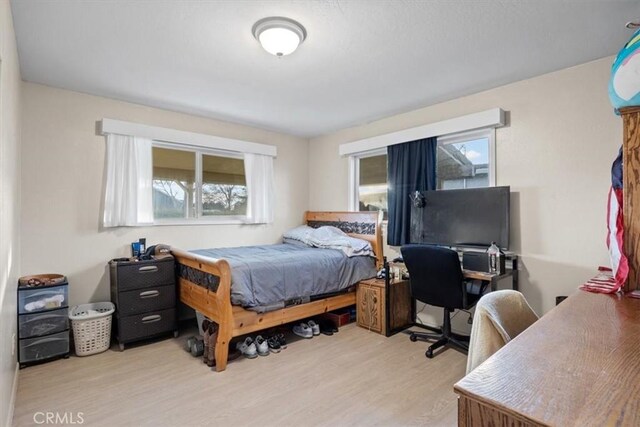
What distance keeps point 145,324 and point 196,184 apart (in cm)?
165

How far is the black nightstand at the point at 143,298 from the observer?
287 centimetres

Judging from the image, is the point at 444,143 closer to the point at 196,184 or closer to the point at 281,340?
the point at 281,340

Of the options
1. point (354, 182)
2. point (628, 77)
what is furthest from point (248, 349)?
point (628, 77)

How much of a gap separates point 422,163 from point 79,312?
358 centimetres

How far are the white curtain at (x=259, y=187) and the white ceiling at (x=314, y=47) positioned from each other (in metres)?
1.09

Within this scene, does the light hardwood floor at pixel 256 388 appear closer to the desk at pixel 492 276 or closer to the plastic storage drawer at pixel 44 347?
the plastic storage drawer at pixel 44 347

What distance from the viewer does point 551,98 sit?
2.64m

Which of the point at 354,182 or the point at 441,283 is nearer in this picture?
the point at 441,283

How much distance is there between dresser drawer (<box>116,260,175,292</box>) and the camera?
2.88 metres

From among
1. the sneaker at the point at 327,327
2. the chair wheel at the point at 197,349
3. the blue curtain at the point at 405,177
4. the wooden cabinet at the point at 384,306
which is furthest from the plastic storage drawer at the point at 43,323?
the blue curtain at the point at 405,177

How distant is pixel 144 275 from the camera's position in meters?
2.98

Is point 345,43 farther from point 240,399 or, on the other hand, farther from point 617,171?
point 240,399

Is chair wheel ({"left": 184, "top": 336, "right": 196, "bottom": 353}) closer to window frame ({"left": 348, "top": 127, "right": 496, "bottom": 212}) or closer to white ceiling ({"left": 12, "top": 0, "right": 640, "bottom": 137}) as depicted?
white ceiling ({"left": 12, "top": 0, "right": 640, "bottom": 137})

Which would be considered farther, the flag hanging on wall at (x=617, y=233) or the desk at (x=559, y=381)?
the flag hanging on wall at (x=617, y=233)
